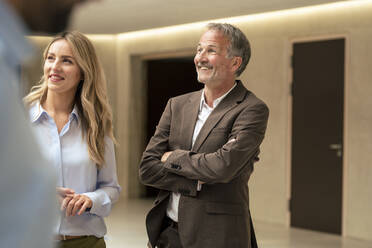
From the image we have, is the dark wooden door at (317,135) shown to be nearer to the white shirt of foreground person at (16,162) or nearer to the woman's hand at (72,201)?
the woman's hand at (72,201)

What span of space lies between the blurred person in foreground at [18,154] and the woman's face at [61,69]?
189 centimetres

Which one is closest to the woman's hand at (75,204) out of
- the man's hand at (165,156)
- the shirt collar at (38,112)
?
the shirt collar at (38,112)

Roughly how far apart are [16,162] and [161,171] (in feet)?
8.07

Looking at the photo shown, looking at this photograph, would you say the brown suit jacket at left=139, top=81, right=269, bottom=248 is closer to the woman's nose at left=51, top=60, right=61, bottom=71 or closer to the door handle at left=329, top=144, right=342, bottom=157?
the woman's nose at left=51, top=60, right=61, bottom=71

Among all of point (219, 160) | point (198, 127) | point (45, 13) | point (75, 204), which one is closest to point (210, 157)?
point (219, 160)

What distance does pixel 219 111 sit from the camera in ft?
9.74

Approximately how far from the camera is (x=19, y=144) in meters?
0.56

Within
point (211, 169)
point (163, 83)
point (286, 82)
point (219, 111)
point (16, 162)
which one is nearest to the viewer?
point (16, 162)

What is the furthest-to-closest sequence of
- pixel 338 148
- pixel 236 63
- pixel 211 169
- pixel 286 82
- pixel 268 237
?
pixel 286 82, pixel 338 148, pixel 268 237, pixel 236 63, pixel 211 169

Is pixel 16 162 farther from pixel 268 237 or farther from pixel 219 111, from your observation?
pixel 268 237

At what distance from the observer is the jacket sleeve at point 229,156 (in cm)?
281

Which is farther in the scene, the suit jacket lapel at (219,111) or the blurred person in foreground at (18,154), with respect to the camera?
the suit jacket lapel at (219,111)

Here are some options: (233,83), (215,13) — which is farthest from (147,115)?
(233,83)

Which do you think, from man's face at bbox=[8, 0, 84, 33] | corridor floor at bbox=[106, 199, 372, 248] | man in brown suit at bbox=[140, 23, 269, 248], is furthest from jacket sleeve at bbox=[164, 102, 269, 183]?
corridor floor at bbox=[106, 199, 372, 248]
